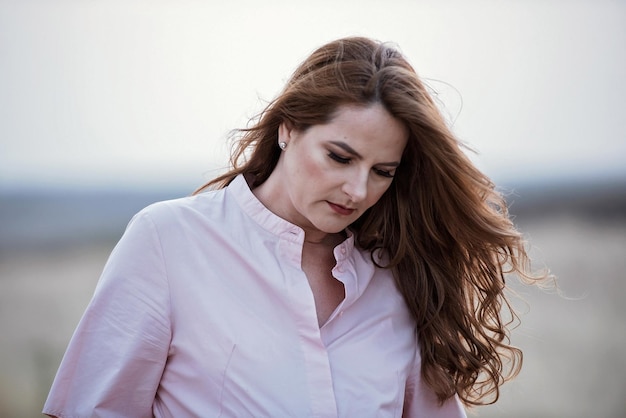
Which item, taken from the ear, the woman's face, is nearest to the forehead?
the woman's face

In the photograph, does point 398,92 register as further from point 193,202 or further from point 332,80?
point 193,202

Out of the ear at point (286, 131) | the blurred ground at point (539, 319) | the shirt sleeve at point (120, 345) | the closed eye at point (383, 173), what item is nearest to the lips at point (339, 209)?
the closed eye at point (383, 173)

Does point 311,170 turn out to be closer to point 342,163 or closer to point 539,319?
point 342,163

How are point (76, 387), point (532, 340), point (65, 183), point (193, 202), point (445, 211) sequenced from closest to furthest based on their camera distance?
point (76, 387)
point (193, 202)
point (445, 211)
point (532, 340)
point (65, 183)

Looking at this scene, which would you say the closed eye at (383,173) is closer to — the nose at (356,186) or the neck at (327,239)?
the nose at (356,186)

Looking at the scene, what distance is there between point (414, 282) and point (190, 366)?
72 cm

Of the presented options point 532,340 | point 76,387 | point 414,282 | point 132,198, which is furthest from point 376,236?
point 132,198

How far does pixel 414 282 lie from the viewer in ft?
9.32

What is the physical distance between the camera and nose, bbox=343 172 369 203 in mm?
2484

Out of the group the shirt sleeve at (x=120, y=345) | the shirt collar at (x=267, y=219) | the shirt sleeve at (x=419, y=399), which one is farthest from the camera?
the shirt sleeve at (x=419, y=399)

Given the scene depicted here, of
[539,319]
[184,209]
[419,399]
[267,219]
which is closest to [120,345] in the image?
[184,209]

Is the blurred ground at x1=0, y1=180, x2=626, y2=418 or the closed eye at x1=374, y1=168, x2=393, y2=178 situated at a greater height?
the closed eye at x1=374, y1=168, x2=393, y2=178

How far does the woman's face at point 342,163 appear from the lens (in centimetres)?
248

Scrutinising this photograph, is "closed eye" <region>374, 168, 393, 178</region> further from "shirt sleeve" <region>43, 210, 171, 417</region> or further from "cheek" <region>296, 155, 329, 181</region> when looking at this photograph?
"shirt sleeve" <region>43, 210, 171, 417</region>
